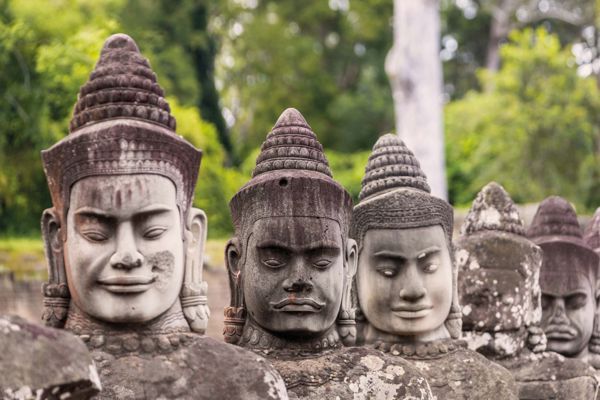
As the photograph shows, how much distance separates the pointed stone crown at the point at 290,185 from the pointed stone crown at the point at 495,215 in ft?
8.01

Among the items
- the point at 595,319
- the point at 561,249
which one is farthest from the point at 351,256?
the point at 595,319

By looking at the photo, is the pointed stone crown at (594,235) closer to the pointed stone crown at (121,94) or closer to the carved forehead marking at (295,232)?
the carved forehead marking at (295,232)

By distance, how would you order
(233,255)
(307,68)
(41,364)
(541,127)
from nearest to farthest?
(41,364) < (233,255) < (541,127) < (307,68)

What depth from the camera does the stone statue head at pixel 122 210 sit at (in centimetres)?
573

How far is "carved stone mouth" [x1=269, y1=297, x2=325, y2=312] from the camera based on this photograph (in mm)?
6344

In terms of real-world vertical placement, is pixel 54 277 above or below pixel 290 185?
below

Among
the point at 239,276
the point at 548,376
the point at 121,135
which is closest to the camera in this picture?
the point at 121,135

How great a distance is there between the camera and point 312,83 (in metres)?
31.3

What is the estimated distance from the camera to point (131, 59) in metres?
6.16

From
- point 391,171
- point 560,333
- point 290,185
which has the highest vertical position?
point 391,171

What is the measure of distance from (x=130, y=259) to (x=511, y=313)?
153 inches

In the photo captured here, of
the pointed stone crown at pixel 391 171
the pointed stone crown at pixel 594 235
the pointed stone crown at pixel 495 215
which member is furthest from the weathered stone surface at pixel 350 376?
the pointed stone crown at pixel 594 235

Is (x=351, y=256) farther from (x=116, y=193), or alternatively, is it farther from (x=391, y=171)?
(x=116, y=193)

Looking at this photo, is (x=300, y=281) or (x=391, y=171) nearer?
(x=300, y=281)
